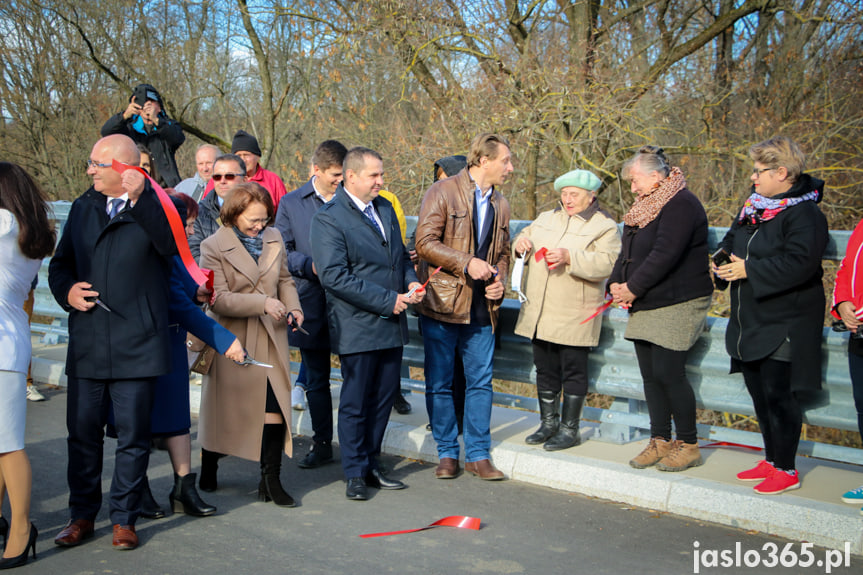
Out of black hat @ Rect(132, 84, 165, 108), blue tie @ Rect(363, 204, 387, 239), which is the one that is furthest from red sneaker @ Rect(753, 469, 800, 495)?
black hat @ Rect(132, 84, 165, 108)

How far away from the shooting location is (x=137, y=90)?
7645mm

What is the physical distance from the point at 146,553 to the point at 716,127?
1096 centimetres

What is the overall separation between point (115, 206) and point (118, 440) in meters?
1.15

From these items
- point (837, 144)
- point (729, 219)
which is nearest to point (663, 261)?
point (729, 219)

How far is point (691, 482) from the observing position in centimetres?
489

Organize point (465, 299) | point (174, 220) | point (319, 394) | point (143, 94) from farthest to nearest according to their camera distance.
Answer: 1. point (143, 94)
2. point (319, 394)
3. point (465, 299)
4. point (174, 220)

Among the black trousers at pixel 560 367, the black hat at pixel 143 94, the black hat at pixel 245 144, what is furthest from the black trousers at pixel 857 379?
the black hat at pixel 143 94

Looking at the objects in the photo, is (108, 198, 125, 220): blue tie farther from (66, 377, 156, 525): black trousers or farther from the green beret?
the green beret

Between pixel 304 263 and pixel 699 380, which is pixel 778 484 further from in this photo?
pixel 304 263

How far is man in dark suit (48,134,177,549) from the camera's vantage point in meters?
4.25

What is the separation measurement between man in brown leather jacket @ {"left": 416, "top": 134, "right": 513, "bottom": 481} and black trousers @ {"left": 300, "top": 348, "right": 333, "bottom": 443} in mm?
726

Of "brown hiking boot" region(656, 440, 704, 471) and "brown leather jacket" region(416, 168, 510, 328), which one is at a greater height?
"brown leather jacket" region(416, 168, 510, 328)

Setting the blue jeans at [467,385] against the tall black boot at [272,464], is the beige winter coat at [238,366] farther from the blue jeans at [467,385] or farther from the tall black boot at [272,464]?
the blue jeans at [467,385]

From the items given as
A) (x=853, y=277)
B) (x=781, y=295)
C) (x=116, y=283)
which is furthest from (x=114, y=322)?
(x=853, y=277)
